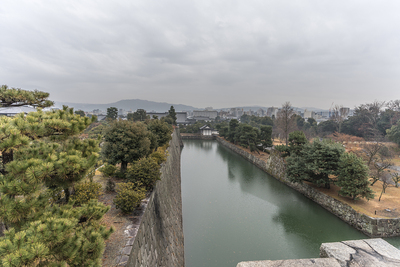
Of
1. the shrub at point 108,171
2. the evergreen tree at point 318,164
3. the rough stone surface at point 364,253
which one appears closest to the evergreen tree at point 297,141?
the evergreen tree at point 318,164

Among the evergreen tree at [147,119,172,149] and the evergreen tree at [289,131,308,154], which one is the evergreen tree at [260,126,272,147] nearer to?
the evergreen tree at [289,131,308,154]

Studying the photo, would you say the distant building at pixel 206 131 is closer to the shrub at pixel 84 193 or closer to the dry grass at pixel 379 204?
the dry grass at pixel 379 204

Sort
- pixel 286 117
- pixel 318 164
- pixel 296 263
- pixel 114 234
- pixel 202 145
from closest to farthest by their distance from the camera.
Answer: pixel 296 263 → pixel 114 234 → pixel 318 164 → pixel 286 117 → pixel 202 145

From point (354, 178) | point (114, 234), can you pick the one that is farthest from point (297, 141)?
point (114, 234)

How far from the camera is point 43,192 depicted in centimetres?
251

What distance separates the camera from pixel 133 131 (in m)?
7.79

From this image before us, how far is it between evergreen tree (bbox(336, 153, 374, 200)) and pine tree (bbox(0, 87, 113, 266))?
35.4 ft

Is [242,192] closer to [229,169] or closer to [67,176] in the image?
[229,169]

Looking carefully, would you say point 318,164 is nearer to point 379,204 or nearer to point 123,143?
point 379,204

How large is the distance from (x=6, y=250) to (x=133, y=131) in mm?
6349

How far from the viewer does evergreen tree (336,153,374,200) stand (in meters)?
8.56

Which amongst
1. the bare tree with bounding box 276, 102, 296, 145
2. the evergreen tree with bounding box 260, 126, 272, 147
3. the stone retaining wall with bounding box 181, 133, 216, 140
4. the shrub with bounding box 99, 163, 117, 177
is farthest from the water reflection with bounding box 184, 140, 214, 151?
the shrub with bounding box 99, 163, 117, 177

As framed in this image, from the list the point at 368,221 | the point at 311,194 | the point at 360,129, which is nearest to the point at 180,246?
the point at 368,221

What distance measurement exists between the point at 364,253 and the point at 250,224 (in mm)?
6712
